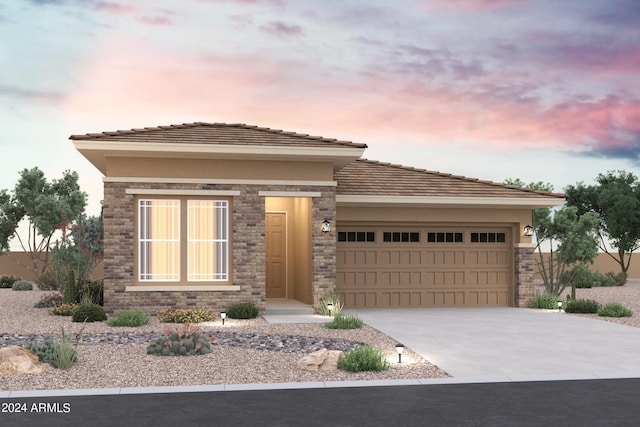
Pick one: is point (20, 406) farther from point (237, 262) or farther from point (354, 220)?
point (354, 220)

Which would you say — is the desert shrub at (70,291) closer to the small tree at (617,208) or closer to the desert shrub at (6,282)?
the desert shrub at (6,282)

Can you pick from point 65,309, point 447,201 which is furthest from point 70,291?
point 447,201

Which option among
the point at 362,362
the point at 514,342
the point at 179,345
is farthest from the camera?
the point at 514,342

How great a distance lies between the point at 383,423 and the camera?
7895 millimetres

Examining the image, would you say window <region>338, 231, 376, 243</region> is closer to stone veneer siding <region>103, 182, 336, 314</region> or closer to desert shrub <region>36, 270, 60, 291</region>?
stone veneer siding <region>103, 182, 336, 314</region>

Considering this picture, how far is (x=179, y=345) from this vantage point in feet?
40.8

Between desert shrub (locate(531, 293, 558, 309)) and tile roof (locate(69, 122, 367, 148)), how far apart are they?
294 inches

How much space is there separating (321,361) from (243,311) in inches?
282

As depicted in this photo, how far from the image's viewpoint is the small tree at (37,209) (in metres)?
39.3

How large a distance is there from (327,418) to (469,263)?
1483cm

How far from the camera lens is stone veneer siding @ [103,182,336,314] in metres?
18.7

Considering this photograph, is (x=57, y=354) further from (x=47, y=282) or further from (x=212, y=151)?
(x=47, y=282)

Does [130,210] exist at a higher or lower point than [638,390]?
higher

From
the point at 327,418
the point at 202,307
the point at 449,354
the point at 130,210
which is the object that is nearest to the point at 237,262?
the point at 202,307
